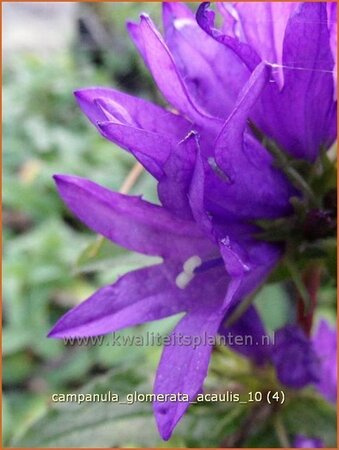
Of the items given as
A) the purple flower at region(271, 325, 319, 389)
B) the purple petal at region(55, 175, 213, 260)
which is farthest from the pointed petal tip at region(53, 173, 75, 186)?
the purple flower at region(271, 325, 319, 389)

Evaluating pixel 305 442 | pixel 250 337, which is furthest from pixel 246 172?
pixel 305 442

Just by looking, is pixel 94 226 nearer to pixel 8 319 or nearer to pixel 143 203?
pixel 143 203

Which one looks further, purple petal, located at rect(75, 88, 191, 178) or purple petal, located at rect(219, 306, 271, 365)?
purple petal, located at rect(219, 306, 271, 365)

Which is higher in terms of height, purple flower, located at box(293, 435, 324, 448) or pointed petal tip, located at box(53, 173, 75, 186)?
pointed petal tip, located at box(53, 173, 75, 186)

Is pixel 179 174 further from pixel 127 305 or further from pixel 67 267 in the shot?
pixel 67 267

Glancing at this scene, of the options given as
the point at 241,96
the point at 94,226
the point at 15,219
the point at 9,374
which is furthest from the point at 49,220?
the point at 241,96

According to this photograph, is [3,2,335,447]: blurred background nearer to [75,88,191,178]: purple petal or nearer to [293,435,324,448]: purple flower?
[293,435,324,448]: purple flower
